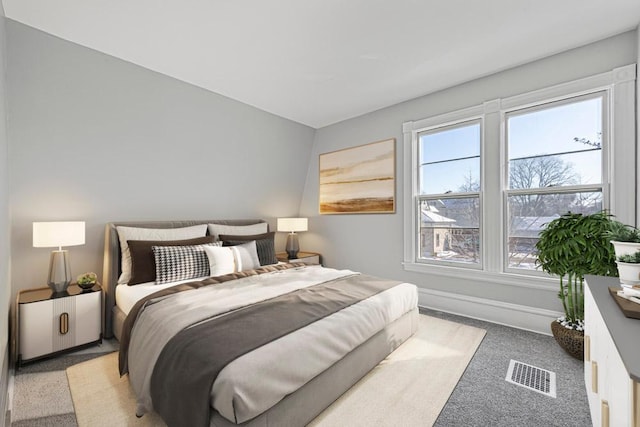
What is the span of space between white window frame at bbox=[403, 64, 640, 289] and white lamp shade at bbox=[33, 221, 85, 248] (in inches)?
136

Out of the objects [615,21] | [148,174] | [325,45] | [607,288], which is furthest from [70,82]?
[615,21]

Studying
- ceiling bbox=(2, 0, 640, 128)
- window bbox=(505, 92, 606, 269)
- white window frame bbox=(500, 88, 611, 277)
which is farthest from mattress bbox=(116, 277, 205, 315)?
window bbox=(505, 92, 606, 269)

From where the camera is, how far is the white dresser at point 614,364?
0.79 metres

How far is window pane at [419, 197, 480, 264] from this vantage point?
3289 mm

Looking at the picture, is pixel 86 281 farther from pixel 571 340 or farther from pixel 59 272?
pixel 571 340

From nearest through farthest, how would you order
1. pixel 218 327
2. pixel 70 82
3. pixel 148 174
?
pixel 218 327 → pixel 70 82 → pixel 148 174

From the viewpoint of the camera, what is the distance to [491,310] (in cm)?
308

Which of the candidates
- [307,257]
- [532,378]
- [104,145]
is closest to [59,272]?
[104,145]

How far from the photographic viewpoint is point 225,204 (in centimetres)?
389

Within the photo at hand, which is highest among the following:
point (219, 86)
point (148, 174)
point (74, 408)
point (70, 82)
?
point (219, 86)

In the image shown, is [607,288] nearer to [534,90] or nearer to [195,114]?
[534,90]

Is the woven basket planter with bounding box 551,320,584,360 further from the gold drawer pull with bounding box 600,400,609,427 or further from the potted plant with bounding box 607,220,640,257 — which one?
the gold drawer pull with bounding box 600,400,609,427

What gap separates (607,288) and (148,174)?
3.87 metres

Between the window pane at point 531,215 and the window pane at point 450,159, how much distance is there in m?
0.49
